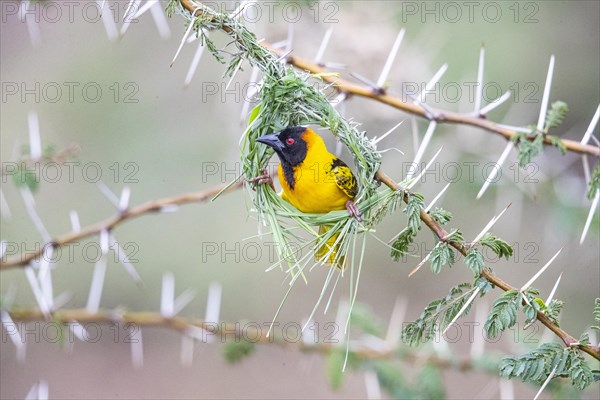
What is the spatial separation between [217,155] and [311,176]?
4678 mm

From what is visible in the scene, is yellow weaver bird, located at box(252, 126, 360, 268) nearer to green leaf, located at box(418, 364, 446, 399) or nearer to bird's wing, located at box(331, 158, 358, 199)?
bird's wing, located at box(331, 158, 358, 199)

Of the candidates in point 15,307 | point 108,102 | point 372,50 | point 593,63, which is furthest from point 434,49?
point 15,307

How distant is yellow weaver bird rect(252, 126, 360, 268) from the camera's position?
3.06 meters

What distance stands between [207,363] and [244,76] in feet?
15.5

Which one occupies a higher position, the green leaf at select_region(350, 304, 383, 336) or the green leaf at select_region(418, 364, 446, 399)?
the green leaf at select_region(350, 304, 383, 336)

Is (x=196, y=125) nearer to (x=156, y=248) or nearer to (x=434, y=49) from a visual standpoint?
(x=156, y=248)

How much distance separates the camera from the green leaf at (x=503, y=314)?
218cm

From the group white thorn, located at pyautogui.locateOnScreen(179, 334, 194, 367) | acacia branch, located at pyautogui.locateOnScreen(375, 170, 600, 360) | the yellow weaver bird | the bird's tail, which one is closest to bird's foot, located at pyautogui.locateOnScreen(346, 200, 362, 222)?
the yellow weaver bird

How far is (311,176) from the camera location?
321cm

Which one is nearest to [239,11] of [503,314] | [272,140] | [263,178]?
[272,140]

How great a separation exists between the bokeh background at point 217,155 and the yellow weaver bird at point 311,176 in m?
2.18

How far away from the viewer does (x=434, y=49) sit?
22.3ft

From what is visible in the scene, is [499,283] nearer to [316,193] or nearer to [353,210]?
[353,210]

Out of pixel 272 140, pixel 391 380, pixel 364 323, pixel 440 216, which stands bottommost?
pixel 391 380
